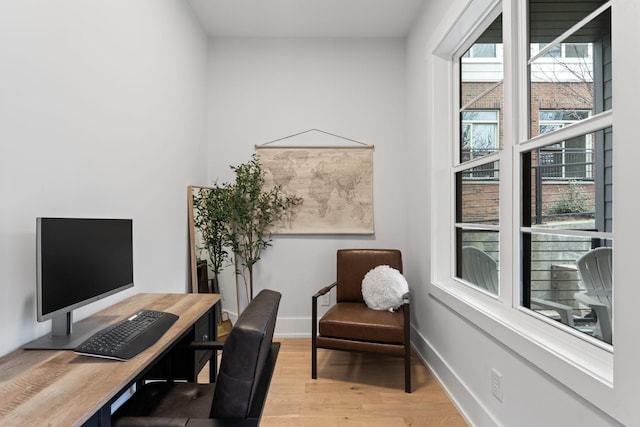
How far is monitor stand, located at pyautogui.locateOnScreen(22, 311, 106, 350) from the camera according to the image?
126 centimetres

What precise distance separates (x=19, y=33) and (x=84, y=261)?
0.85m

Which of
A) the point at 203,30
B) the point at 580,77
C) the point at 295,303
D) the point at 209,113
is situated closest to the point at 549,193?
the point at 580,77

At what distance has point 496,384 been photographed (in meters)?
1.77

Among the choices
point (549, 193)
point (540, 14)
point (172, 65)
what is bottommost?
point (549, 193)

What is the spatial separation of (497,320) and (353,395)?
1.15 m

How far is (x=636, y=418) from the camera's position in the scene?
0.97 metres

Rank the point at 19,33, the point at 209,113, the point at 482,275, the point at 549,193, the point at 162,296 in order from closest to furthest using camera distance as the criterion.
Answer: the point at 19,33
the point at 549,193
the point at 162,296
the point at 482,275
the point at 209,113

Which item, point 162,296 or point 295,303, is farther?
point 295,303

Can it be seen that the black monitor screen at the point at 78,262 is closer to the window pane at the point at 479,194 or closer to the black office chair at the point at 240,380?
the black office chair at the point at 240,380

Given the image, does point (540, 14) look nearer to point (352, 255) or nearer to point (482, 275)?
point (482, 275)

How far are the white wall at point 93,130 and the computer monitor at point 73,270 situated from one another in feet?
0.47

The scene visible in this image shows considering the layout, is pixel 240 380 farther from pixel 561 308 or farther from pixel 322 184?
pixel 322 184

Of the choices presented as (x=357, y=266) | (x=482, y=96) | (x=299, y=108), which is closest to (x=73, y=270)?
(x=357, y=266)

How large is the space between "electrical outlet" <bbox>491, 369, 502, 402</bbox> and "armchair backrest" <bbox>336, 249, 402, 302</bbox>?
1.34 m
